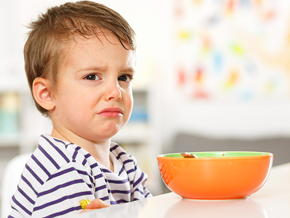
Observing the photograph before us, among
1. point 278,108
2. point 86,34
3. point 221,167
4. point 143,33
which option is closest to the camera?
point 221,167

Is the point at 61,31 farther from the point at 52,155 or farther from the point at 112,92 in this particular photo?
the point at 52,155

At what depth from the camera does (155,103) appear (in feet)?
9.73

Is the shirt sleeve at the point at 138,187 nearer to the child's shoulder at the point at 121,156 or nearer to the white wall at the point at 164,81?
the child's shoulder at the point at 121,156

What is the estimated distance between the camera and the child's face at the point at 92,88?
782mm

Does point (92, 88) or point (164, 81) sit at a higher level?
point (92, 88)

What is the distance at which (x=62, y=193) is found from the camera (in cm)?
61

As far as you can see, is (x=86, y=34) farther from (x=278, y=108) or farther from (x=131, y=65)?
(x=278, y=108)

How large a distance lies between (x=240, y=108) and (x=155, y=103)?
711 mm

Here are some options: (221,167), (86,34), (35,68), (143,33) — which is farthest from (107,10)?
(143,33)

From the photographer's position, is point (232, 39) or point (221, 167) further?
point (232, 39)

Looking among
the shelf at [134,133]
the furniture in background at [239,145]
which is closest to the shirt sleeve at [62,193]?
the furniture in background at [239,145]

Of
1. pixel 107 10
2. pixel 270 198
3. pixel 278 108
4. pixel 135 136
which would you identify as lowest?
pixel 135 136

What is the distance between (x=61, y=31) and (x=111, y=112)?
226 mm

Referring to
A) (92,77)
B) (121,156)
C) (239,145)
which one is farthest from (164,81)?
(92,77)
